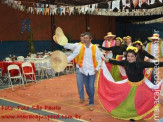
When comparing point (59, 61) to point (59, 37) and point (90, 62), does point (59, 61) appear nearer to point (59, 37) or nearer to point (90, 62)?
point (59, 37)

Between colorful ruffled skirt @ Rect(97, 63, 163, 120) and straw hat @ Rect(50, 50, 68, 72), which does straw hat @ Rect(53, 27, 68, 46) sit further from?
colorful ruffled skirt @ Rect(97, 63, 163, 120)

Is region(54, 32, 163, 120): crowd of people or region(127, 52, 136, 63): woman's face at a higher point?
region(127, 52, 136, 63): woman's face

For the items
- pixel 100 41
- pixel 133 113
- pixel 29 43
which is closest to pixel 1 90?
pixel 133 113

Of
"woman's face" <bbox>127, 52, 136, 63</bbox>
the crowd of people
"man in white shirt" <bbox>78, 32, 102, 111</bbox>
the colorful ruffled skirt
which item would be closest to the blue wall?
the crowd of people

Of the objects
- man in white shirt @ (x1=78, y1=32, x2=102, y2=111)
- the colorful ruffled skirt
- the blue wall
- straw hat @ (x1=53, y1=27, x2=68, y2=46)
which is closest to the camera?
the colorful ruffled skirt

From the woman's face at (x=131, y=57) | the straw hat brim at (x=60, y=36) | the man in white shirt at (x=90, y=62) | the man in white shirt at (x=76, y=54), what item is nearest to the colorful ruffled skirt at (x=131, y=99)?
the woman's face at (x=131, y=57)

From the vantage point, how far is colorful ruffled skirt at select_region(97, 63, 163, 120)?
342cm

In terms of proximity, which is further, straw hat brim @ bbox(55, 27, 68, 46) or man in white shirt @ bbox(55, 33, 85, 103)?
man in white shirt @ bbox(55, 33, 85, 103)

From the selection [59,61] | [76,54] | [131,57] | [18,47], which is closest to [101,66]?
[76,54]

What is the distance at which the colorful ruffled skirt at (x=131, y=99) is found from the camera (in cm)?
342

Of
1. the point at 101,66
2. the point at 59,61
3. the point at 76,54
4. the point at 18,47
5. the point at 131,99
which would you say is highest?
the point at 76,54

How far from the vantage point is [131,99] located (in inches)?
138

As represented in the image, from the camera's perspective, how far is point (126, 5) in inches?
277

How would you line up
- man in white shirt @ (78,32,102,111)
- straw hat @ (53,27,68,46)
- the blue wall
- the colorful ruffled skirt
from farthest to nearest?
the blue wall
man in white shirt @ (78,32,102,111)
straw hat @ (53,27,68,46)
the colorful ruffled skirt
